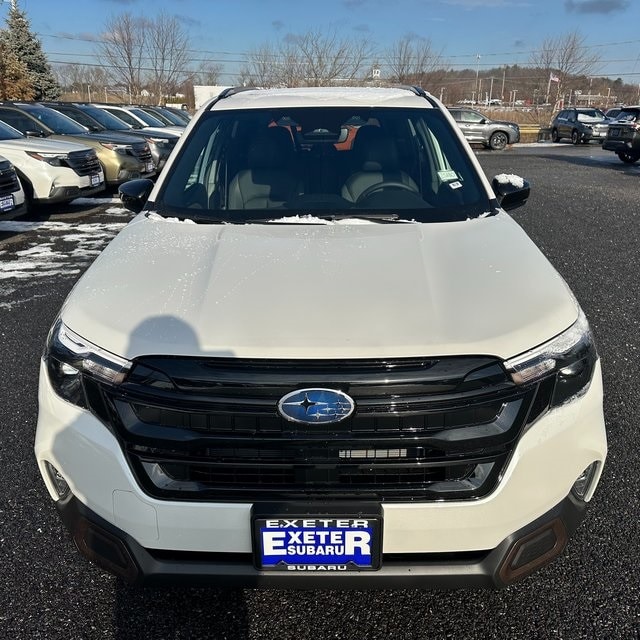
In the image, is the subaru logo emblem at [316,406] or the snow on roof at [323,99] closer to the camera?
the subaru logo emblem at [316,406]

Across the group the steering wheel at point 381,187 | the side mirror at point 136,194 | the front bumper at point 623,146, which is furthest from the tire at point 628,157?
the side mirror at point 136,194

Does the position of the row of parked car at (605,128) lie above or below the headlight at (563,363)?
below

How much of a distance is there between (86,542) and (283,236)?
4.64 feet

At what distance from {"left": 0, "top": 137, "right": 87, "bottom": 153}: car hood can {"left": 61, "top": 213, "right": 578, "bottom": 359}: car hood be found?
769cm

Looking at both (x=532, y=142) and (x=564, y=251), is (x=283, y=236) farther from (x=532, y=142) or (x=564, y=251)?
(x=532, y=142)

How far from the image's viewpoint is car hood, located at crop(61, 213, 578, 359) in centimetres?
180

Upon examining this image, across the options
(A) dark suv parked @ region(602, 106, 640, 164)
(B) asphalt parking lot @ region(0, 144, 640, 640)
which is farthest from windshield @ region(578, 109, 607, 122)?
(B) asphalt parking lot @ region(0, 144, 640, 640)

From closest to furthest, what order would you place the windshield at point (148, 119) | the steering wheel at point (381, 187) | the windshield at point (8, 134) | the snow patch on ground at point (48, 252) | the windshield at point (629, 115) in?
1. the steering wheel at point (381, 187)
2. the snow patch on ground at point (48, 252)
3. the windshield at point (8, 134)
4. the windshield at point (148, 119)
5. the windshield at point (629, 115)

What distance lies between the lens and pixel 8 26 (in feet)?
124

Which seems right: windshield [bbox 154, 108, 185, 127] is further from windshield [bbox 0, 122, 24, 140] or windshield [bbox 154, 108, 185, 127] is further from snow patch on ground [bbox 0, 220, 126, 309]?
snow patch on ground [bbox 0, 220, 126, 309]

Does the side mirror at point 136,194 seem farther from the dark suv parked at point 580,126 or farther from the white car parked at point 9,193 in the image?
the dark suv parked at point 580,126

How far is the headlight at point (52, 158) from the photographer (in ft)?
30.0

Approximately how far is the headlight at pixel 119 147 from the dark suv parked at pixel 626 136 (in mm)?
14678

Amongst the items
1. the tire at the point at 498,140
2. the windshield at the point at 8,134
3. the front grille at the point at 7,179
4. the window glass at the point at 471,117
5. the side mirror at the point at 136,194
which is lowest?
the tire at the point at 498,140
